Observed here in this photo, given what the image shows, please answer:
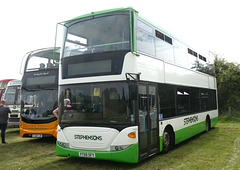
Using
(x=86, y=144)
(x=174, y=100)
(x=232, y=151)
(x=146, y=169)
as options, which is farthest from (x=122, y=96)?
(x=232, y=151)

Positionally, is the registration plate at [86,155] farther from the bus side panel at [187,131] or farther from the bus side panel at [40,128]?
the bus side panel at [40,128]

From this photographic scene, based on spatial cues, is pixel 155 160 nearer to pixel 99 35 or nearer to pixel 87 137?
pixel 87 137

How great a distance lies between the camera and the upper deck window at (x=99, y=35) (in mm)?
6615

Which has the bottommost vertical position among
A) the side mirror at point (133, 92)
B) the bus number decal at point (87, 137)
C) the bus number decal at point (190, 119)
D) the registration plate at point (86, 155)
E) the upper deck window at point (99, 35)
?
the registration plate at point (86, 155)

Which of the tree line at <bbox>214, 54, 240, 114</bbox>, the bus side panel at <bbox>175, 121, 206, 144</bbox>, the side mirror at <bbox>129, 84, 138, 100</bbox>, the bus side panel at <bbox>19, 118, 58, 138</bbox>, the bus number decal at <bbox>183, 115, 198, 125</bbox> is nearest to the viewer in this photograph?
the side mirror at <bbox>129, 84, 138, 100</bbox>

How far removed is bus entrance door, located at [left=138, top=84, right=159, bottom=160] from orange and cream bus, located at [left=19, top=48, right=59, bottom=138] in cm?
499

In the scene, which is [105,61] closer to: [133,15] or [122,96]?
[122,96]

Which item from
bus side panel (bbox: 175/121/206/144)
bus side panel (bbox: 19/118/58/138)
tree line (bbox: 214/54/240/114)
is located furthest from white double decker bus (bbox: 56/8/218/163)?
tree line (bbox: 214/54/240/114)

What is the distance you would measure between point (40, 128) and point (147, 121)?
585 cm

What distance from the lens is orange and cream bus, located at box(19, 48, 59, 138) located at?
1056 cm

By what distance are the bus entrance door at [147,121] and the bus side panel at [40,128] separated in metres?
4.99

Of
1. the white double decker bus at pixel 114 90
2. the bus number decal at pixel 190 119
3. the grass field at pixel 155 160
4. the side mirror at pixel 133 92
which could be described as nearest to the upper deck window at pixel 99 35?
the white double decker bus at pixel 114 90

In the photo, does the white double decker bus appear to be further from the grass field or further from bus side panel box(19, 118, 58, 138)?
bus side panel box(19, 118, 58, 138)

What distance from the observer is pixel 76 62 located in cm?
689
